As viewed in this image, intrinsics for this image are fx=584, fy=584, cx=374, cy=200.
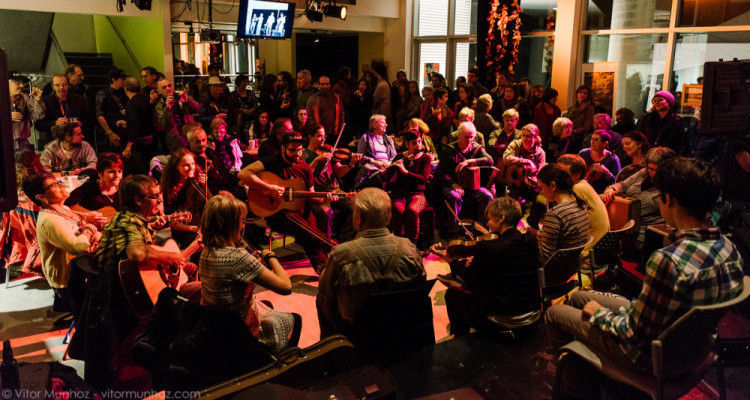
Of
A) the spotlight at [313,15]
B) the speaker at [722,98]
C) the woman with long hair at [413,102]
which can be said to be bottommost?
the woman with long hair at [413,102]

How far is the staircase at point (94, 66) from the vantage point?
11.0m

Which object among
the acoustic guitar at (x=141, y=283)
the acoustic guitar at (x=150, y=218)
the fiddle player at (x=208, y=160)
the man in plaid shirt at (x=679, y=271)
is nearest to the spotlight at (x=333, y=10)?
the fiddle player at (x=208, y=160)

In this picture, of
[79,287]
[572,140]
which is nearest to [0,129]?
[79,287]

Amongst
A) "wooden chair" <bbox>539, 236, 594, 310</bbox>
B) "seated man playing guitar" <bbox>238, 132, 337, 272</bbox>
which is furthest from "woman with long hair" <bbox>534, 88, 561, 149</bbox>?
"wooden chair" <bbox>539, 236, 594, 310</bbox>

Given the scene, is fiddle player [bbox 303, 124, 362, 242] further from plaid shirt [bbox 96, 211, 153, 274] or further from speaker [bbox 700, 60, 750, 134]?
speaker [bbox 700, 60, 750, 134]

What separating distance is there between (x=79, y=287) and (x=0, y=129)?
1837 mm

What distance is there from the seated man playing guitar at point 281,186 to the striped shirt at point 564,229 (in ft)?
6.01

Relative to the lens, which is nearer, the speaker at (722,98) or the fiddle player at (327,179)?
the speaker at (722,98)

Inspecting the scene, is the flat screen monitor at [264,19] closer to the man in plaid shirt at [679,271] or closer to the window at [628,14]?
the window at [628,14]

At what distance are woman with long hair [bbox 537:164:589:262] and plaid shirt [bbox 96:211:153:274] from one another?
2414mm

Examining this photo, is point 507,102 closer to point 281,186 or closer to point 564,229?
point 281,186

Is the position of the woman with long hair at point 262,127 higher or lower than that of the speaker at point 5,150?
lower

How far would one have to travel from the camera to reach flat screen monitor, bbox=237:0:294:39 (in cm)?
874

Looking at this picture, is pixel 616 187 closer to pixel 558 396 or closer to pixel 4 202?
pixel 558 396
